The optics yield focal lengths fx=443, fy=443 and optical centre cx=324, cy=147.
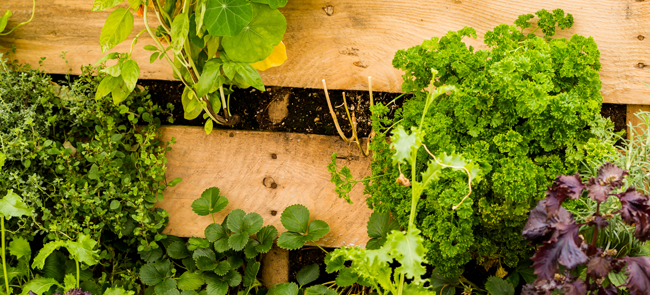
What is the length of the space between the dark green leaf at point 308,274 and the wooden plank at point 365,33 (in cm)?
60

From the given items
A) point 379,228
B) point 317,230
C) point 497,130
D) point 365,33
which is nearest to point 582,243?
point 497,130

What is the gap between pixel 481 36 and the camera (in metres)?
1.40

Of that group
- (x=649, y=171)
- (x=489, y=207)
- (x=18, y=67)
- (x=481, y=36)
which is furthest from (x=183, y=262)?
(x=649, y=171)

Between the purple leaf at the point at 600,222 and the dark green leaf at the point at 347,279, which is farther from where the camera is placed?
the dark green leaf at the point at 347,279

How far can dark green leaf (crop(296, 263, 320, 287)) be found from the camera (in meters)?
1.42

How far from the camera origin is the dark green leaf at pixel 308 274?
1425 mm

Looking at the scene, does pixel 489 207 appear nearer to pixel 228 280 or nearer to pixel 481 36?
pixel 481 36

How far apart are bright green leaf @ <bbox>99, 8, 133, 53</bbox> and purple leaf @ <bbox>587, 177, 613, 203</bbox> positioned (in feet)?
3.99

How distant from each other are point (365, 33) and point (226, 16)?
0.49 meters

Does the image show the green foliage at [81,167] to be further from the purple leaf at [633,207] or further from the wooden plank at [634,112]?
the wooden plank at [634,112]

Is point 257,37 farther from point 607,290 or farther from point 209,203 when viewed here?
point 607,290

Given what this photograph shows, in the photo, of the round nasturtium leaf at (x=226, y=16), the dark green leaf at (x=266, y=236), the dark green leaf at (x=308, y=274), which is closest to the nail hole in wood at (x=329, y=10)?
the round nasturtium leaf at (x=226, y=16)

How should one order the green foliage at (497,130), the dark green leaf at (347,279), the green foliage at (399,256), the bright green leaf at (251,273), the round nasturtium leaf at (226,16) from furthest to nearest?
the bright green leaf at (251,273), the dark green leaf at (347,279), the round nasturtium leaf at (226,16), the green foliage at (497,130), the green foliage at (399,256)

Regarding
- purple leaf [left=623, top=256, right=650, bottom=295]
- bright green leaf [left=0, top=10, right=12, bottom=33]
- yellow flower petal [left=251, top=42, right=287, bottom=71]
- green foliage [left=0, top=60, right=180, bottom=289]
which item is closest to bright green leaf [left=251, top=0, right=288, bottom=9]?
yellow flower petal [left=251, top=42, right=287, bottom=71]
